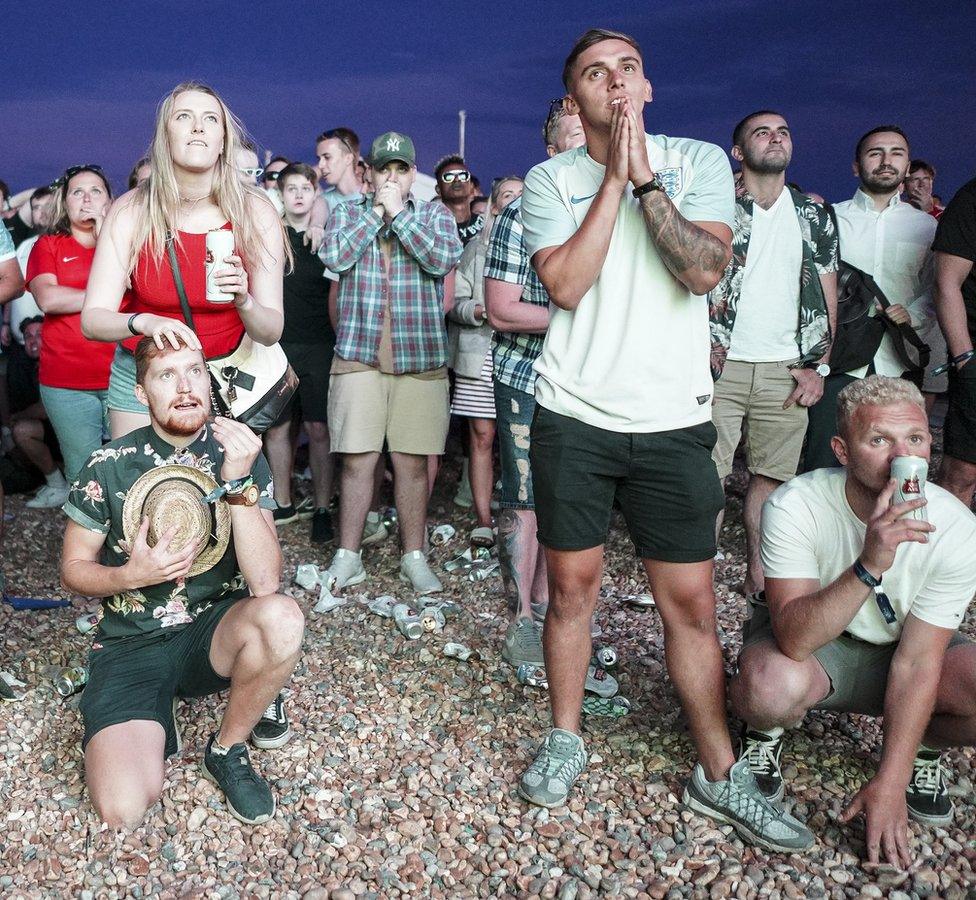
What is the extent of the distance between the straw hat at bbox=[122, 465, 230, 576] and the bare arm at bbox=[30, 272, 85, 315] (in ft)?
7.65

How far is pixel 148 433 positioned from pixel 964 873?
8.03 feet

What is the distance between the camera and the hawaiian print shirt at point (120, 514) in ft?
8.86

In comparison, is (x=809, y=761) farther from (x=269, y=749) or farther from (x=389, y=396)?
(x=389, y=396)

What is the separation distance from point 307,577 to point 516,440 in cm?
140

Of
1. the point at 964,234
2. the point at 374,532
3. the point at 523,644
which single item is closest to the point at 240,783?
the point at 523,644

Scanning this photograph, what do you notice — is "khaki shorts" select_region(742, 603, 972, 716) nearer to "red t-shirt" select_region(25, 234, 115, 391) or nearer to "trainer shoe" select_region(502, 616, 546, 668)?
"trainer shoe" select_region(502, 616, 546, 668)

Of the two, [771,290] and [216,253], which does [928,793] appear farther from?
[216,253]

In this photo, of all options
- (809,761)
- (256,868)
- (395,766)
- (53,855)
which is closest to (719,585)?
(809,761)

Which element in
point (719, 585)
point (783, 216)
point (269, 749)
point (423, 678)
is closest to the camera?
point (269, 749)

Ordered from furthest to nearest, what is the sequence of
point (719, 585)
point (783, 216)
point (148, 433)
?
point (719, 585) → point (783, 216) → point (148, 433)

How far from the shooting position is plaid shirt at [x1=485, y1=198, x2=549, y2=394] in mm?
3557

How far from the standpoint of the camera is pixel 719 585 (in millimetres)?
4477

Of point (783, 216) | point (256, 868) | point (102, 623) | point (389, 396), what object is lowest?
point (256, 868)

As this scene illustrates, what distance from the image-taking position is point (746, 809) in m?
2.47
